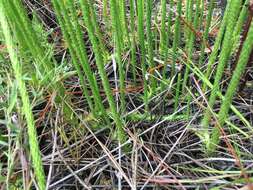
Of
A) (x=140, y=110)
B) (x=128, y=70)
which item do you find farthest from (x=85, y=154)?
(x=128, y=70)

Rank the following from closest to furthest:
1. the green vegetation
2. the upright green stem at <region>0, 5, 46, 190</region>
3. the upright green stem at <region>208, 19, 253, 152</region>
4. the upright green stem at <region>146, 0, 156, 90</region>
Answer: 1. the upright green stem at <region>0, 5, 46, 190</region>
2. the upright green stem at <region>208, 19, 253, 152</region>
3. the green vegetation
4. the upright green stem at <region>146, 0, 156, 90</region>

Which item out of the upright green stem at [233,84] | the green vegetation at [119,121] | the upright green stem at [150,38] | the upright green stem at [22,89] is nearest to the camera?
the upright green stem at [22,89]

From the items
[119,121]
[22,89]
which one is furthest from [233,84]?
[22,89]

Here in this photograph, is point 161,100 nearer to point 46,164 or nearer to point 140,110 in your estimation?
point 140,110

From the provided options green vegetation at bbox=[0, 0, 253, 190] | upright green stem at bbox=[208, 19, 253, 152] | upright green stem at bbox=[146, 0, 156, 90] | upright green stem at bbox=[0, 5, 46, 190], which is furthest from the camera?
upright green stem at bbox=[146, 0, 156, 90]

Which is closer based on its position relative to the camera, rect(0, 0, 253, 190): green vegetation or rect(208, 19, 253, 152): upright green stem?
rect(208, 19, 253, 152): upright green stem

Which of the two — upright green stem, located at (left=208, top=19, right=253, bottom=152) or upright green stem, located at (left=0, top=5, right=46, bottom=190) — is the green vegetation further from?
upright green stem, located at (left=0, top=5, right=46, bottom=190)

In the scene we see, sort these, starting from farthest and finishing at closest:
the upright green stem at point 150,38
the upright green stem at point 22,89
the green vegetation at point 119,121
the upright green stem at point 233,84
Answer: the upright green stem at point 150,38 → the green vegetation at point 119,121 → the upright green stem at point 233,84 → the upright green stem at point 22,89

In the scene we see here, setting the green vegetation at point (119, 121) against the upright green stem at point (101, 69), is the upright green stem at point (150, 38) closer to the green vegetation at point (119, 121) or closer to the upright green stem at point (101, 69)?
the green vegetation at point (119, 121)

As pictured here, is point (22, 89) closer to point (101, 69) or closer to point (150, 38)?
point (101, 69)

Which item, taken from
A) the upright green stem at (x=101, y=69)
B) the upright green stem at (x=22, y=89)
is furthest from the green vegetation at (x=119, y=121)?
the upright green stem at (x=22, y=89)

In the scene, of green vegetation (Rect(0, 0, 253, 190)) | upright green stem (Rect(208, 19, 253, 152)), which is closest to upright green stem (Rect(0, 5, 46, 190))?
green vegetation (Rect(0, 0, 253, 190))
